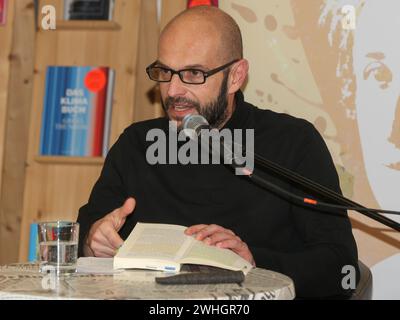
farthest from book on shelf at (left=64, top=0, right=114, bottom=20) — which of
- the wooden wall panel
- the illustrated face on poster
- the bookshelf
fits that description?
the illustrated face on poster

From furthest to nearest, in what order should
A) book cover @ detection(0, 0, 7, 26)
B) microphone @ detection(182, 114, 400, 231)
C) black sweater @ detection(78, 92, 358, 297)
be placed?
1. book cover @ detection(0, 0, 7, 26)
2. black sweater @ detection(78, 92, 358, 297)
3. microphone @ detection(182, 114, 400, 231)

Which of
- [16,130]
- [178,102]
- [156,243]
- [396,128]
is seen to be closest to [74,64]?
[16,130]

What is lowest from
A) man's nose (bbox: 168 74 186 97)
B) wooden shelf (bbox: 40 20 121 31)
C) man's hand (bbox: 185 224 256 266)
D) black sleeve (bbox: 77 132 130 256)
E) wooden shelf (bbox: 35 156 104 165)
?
man's hand (bbox: 185 224 256 266)

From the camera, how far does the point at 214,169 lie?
2.26 m

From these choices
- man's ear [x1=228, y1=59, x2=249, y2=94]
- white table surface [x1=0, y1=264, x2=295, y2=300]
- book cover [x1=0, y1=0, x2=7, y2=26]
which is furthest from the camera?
book cover [x1=0, y1=0, x2=7, y2=26]

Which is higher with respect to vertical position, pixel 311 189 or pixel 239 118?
pixel 239 118

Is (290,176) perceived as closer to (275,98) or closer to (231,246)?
(231,246)

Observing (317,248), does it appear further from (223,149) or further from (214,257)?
(223,149)

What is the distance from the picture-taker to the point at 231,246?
1628 millimetres

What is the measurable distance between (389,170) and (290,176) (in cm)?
124

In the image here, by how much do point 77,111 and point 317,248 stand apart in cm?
145

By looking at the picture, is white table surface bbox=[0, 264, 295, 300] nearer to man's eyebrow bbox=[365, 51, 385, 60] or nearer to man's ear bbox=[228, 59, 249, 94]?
man's ear bbox=[228, 59, 249, 94]

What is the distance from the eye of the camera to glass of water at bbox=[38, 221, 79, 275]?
1520 mm

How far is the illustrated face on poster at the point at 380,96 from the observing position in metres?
2.54
